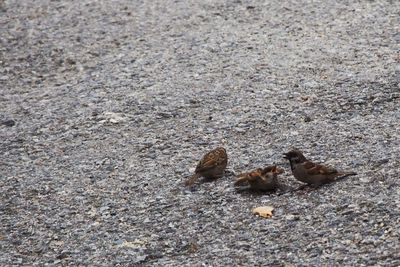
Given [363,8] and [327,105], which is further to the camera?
[363,8]

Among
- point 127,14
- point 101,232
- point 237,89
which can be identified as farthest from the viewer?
point 127,14

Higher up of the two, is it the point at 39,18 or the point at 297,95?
the point at 297,95

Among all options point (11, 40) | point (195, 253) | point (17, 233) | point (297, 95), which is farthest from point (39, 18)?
point (195, 253)

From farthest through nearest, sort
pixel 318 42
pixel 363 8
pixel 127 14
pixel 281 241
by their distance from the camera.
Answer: pixel 127 14 < pixel 363 8 < pixel 318 42 < pixel 281 241

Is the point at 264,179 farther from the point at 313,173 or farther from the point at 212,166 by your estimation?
the point at 212,166

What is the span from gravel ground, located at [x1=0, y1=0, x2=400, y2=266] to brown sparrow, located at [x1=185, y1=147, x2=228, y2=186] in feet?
0.30

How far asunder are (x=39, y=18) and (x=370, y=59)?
5189mm

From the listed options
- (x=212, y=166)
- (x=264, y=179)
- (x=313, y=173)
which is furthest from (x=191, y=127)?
(x=313, y=173)

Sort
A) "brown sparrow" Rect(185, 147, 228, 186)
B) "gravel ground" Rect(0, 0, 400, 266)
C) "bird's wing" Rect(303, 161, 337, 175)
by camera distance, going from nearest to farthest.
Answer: "gravel ground" Rect(0, 0, 400, 266) → "bird's wing" Rect(303, 161, 337, 175) → "brown sparrow" Rect(185, 147, 228, 186)

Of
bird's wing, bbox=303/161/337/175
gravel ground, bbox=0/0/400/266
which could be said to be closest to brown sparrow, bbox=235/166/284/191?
gravel ground, bbox=0/0/400/266

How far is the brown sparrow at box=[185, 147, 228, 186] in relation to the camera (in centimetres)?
744

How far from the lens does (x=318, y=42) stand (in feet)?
35.8

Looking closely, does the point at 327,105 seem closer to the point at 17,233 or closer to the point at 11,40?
the point at 17,233

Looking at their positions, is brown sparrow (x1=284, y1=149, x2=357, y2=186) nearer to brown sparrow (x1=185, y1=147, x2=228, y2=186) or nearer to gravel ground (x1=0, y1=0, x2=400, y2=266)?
gravel ground (x1=0, y1=0, x2=400, y2=266)
